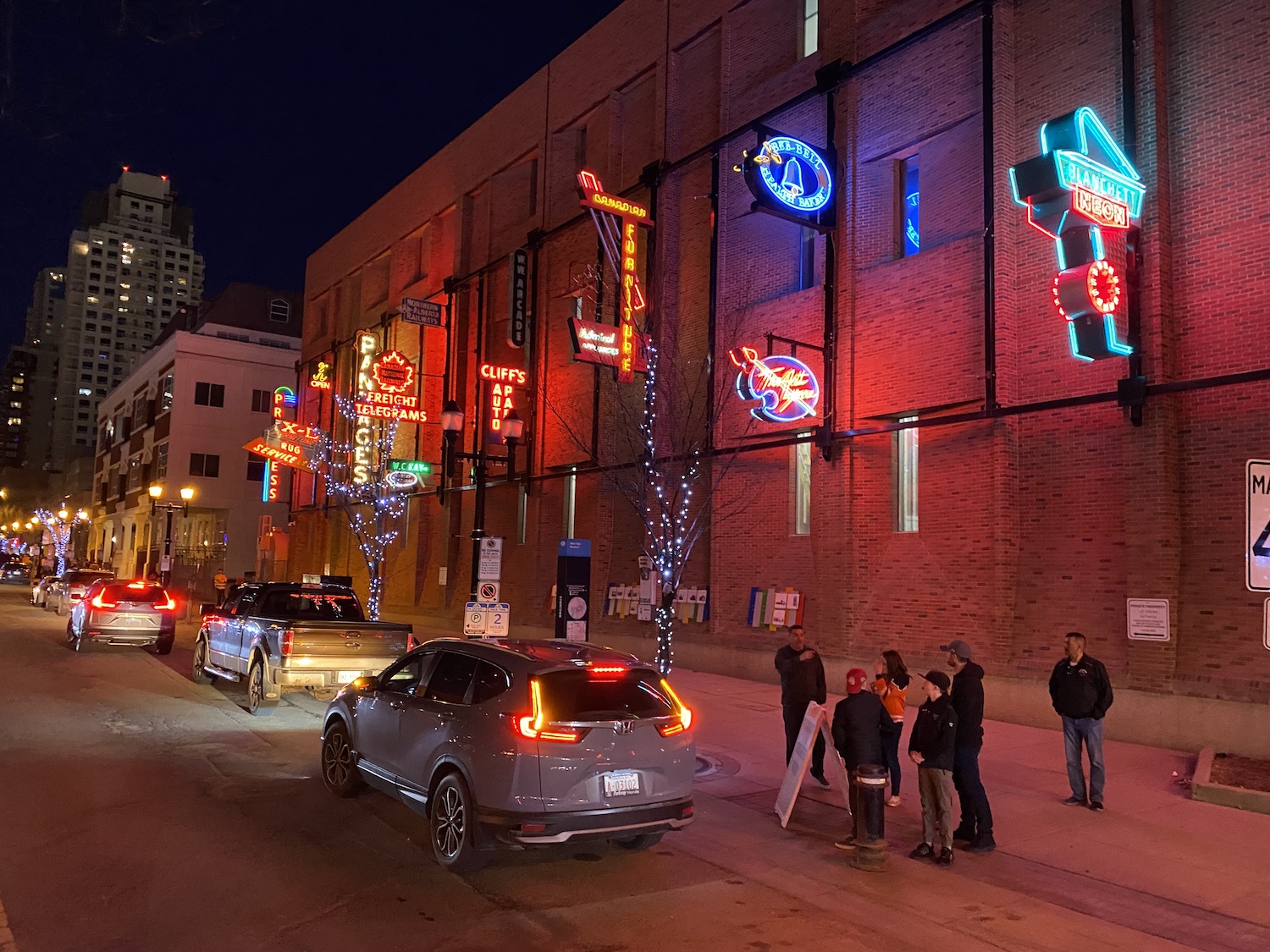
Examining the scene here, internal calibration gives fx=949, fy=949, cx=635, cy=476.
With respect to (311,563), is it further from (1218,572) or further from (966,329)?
(1218,572)

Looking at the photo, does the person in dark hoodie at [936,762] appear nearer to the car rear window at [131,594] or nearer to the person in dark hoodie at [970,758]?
the person in dark hoodie at [970,758]

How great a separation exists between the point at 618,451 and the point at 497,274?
934 cm

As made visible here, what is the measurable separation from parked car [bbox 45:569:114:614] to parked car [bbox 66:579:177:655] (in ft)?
34.5

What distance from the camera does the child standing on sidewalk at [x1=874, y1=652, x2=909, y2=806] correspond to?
29.6ft

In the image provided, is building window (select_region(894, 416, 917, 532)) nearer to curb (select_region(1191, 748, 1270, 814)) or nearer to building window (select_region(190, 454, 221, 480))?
curb (select_region(1191, 748, 1270, 814))

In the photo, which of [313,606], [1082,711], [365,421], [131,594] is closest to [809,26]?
[313,606]

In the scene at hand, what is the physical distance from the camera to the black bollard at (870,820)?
7.30 metres

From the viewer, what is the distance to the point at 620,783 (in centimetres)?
682

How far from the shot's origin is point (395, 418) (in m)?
29.7

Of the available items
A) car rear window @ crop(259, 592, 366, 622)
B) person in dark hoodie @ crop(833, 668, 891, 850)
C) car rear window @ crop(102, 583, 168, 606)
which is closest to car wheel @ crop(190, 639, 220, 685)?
car rear window @ crop(259, 592, 366, 622)

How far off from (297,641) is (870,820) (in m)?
8.58

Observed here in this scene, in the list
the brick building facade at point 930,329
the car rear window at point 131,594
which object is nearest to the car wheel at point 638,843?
the brick building facade at point 930,329

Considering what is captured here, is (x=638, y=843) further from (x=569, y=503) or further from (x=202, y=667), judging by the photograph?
(x=569, y=503)

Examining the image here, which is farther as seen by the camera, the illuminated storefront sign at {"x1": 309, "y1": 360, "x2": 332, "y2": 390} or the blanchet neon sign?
the illuminated storefront sign at {"x1": 309, "y1": 360, "x2": 332, "y2": 390}
